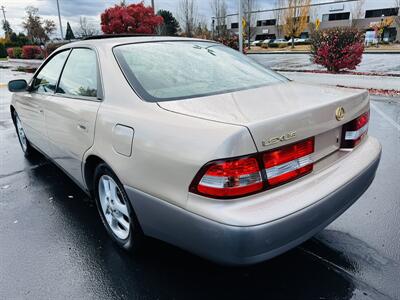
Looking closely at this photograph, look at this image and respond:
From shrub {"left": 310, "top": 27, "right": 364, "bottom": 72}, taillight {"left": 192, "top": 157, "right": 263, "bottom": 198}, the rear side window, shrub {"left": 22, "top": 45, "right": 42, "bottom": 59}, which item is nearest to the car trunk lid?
taillight {"left": 192, "top": 157, "right": 263, "bottom": 198}

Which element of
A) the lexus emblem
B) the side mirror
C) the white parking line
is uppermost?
the side mirror

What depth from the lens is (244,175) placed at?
1730mm

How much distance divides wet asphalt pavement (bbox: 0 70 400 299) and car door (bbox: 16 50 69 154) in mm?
793

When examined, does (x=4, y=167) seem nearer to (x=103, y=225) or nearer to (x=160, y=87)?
(x=103, y=225)

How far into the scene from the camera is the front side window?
3.36 meters

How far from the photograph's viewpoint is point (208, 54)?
300cm

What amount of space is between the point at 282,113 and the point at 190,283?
1235 millimetres

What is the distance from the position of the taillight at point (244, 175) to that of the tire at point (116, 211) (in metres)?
0.76

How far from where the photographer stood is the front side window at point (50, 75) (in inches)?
132

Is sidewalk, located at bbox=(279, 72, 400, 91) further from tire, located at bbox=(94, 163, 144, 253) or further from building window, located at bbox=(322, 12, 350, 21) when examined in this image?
building window, located at bbox=(322, 12, 350, 21)

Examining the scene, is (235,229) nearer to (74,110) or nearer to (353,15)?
(74,110)

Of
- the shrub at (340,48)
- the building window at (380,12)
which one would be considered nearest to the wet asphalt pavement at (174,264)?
the shrub at (340,48)

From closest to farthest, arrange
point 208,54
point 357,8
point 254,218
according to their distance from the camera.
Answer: point 254,218, point 208,54, point 357,8

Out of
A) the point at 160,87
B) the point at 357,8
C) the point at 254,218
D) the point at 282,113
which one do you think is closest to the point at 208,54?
the point at 160,87
